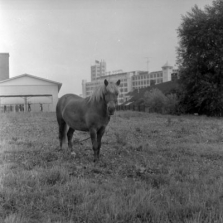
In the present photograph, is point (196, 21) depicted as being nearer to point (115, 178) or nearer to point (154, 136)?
point (154, 136)

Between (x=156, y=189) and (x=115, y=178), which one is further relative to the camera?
(x=115, y=178)

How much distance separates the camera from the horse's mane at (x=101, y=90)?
6180mm

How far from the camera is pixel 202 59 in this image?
31.7 m

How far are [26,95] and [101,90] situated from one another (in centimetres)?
3253

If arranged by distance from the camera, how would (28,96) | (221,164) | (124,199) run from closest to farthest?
(124,199) → (221,164) → (28,96)

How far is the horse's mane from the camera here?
6180mm

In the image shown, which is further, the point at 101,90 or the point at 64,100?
the point at 64,100

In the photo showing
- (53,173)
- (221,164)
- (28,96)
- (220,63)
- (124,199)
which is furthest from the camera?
(28,96)

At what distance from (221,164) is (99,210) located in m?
4.29

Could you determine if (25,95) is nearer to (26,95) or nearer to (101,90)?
(26,95)

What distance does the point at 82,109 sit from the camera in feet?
23.7

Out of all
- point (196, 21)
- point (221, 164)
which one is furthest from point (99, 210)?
point (196, 21)

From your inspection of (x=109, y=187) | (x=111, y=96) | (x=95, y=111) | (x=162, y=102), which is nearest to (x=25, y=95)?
(x=162, y=102)

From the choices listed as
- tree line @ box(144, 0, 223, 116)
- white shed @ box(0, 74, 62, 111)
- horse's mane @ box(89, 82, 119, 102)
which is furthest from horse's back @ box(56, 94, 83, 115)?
white shed @ box(0, 74, 62, 111)
